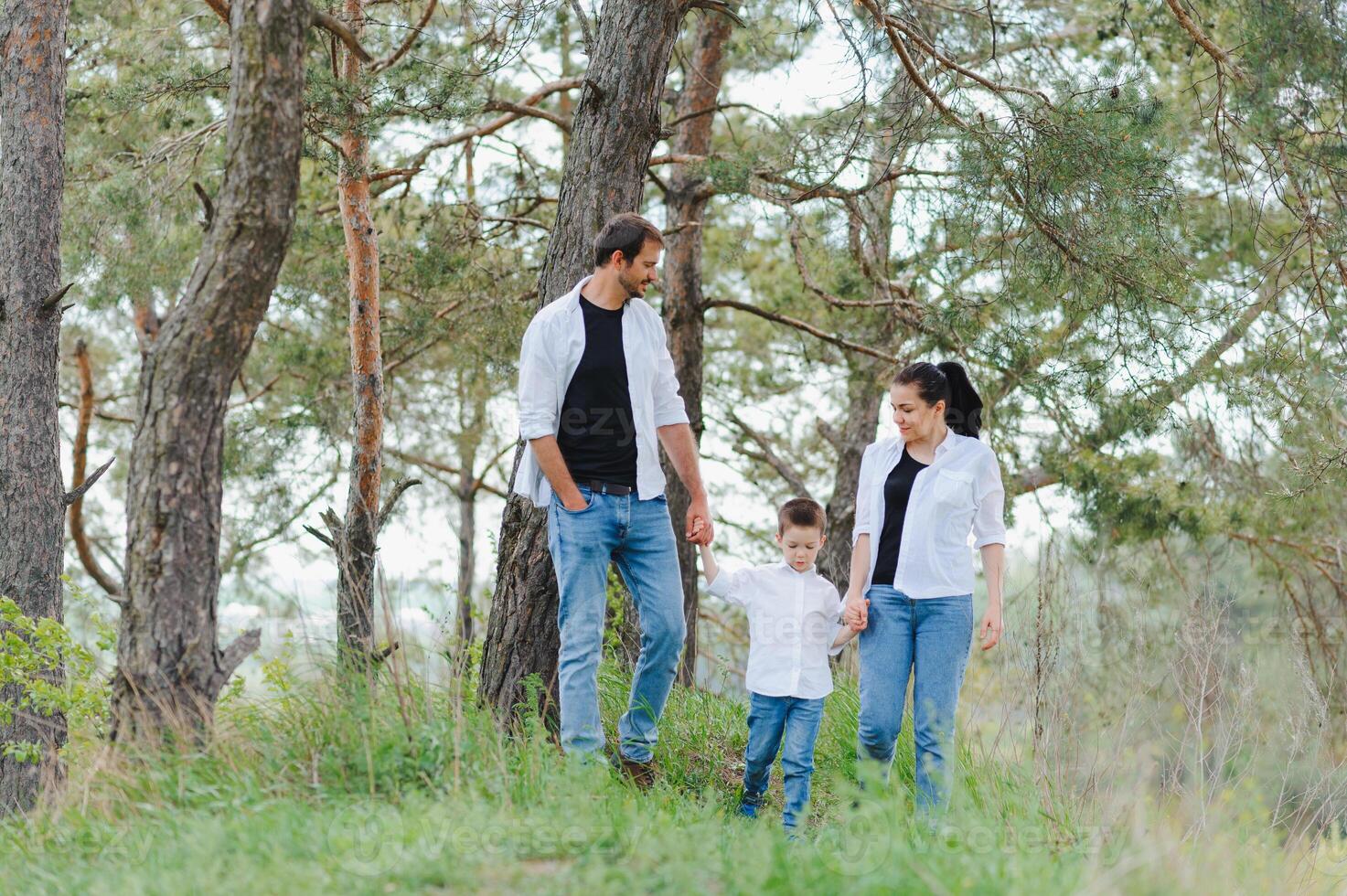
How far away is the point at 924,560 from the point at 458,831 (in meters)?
1.76

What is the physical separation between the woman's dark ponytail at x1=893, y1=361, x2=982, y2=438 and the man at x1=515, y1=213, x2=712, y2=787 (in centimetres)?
83

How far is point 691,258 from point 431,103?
282cm

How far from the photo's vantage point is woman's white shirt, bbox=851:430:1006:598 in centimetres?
394

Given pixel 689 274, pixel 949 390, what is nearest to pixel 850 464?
pixel 689 274

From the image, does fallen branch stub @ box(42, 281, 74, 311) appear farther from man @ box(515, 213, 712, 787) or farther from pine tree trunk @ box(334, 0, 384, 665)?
man @ box(515, 213, 712, 787)

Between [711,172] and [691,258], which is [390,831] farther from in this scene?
[691,258]

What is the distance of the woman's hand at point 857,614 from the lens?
3.98 m

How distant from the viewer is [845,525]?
1041 cm

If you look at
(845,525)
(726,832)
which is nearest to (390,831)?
(726,832)

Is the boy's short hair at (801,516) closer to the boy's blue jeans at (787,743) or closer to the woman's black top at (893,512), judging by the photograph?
the woman's black top at (893,512)

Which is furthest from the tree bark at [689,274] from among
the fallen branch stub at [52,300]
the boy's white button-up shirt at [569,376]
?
the boy's white button-up shirt at [569,376]

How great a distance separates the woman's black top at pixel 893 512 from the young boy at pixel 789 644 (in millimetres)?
187

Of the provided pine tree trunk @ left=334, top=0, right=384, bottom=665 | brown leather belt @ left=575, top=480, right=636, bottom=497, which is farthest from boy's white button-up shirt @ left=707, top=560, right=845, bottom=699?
pine tree trunk @ left=334, top=0, right=384, bottom=665

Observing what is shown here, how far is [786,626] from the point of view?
4012 millimetres
